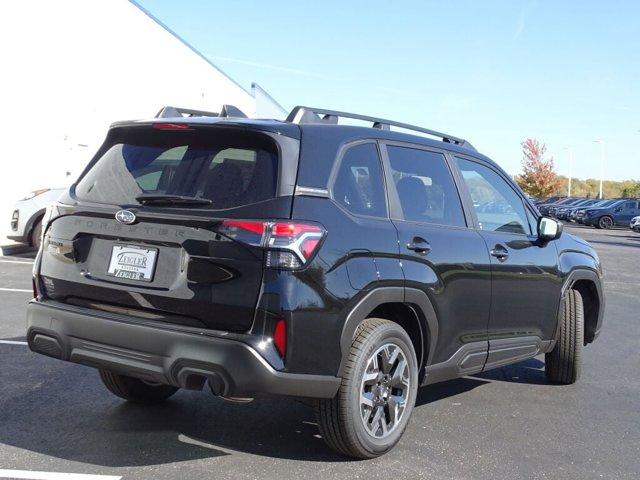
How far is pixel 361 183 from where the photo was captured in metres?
4.25

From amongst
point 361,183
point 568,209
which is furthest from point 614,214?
point 361,183

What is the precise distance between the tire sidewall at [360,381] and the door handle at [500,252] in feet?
3.66

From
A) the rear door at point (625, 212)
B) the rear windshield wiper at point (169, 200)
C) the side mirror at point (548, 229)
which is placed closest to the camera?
the rear windshield wiper at point (169, 200)

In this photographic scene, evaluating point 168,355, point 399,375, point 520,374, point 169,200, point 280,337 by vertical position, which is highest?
point 169,200

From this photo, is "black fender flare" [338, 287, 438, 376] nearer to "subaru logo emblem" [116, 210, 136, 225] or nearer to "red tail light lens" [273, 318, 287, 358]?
"red tail light lens" [273, 318, 287, 358]

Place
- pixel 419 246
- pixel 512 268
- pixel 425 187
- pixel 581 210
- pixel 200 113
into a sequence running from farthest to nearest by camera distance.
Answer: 1. pixel 581 210
2. pixel 512 268
3. pixel 200 113
4. pixel 425 187
5. pixel 419 246

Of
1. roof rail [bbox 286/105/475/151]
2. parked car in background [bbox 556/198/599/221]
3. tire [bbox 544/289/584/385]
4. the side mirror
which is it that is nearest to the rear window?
roof rail [bbox 286/105/475/151]

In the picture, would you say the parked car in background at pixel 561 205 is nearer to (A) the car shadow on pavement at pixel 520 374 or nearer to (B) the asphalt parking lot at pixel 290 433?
(A) the car shadow on pavement at pixel 520 374

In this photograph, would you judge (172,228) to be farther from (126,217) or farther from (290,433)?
(290,433)

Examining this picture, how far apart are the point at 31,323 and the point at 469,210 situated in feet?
9.20

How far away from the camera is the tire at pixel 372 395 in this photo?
395 cm

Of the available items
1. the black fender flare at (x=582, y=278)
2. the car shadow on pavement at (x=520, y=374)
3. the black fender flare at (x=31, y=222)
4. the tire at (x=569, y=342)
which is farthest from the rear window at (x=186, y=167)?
the black fender flare at (x=31, y=222)

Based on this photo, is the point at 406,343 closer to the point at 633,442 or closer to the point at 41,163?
the point at 633,442

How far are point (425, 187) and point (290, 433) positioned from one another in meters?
1.73
